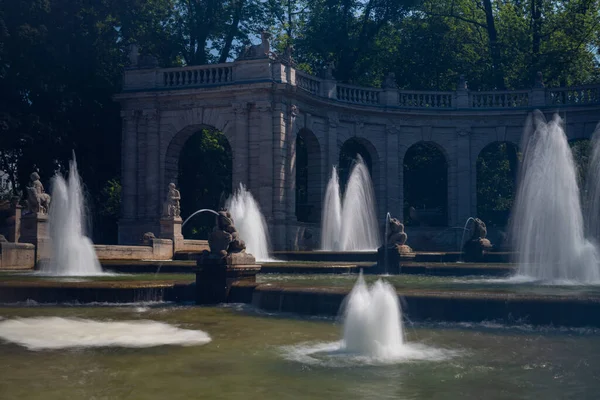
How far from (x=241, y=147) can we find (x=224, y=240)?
16664 millimetres

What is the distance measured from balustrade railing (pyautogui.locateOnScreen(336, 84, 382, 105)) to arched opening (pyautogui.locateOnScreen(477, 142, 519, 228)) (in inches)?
364

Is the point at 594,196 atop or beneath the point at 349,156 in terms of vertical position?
beneath

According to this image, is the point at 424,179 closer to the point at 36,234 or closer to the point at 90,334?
the point at 36,234

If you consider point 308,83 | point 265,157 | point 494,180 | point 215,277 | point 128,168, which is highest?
point 308,83

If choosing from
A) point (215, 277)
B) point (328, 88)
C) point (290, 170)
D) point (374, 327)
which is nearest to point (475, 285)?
point (215, 277)

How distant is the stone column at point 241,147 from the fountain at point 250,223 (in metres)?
0.47

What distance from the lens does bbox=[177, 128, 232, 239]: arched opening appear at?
36531mm

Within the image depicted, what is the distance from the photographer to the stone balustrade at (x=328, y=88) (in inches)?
1167

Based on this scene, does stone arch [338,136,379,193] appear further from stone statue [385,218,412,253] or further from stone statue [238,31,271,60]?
stone statue [385,218,412,253]

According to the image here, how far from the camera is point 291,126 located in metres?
30.1

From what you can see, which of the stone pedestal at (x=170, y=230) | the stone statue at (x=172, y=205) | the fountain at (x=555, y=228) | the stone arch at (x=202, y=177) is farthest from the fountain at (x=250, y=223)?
the fountain at (x=555, y=228)

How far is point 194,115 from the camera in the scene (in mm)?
30797

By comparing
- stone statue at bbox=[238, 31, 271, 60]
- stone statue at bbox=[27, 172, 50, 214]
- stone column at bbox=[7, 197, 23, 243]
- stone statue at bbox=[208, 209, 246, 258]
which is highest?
stone statue at bbox=[238, 31, 271, 60]

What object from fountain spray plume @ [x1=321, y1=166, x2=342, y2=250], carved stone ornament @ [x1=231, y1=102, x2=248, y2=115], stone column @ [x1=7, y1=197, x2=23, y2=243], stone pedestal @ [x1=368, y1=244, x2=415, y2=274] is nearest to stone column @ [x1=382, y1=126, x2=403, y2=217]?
fountain spray plume @ [x1=321, y1=166, x2=342, y2=250]
